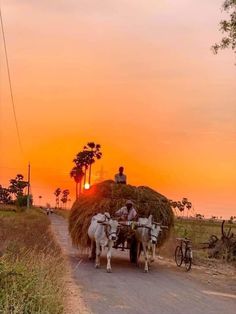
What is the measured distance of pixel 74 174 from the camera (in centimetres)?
11912

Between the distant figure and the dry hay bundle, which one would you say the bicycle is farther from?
the distant figure

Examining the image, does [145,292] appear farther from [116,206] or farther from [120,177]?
[120,177]

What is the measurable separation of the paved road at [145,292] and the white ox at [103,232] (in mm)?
663

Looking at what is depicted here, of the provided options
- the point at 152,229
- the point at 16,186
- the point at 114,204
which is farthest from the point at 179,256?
the point at 16,186

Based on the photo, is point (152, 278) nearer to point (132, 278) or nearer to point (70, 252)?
point (132, 278)

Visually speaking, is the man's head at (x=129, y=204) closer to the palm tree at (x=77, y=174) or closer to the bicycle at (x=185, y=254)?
the bicycle at (x=185, y=254)

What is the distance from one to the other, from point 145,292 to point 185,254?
661 centimetres

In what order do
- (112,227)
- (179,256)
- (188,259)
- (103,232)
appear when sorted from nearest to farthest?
(112,227), (103,232), (188,259), (179,256)

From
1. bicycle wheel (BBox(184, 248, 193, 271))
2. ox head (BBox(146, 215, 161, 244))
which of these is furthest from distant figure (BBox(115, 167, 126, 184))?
bicycle wheel (BBox(184, 248, 193, 271))

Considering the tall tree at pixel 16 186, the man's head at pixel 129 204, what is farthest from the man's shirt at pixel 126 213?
the tall tree at pixel 16 186

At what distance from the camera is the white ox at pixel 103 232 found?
60.4 ft

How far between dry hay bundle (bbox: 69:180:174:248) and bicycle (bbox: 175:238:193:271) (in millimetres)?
815

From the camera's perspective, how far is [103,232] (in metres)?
18.9

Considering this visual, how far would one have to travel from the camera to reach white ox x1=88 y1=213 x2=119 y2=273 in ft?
60.4
